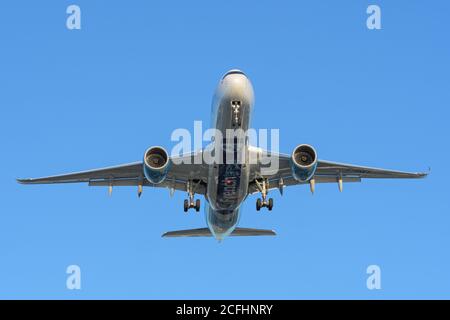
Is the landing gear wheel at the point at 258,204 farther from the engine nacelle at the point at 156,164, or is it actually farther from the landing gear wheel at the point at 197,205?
the engine nacelle at the point at 156,164

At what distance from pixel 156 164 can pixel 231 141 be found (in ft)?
12.5

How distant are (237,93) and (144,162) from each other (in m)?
5.27

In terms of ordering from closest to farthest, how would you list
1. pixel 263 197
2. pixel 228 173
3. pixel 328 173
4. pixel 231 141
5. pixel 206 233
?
pixel 231 141, pixel 228 173, pixel 263 197, pixel 328 173, pixel 206 233

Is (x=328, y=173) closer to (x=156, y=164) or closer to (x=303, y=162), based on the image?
(x=303, y=162)

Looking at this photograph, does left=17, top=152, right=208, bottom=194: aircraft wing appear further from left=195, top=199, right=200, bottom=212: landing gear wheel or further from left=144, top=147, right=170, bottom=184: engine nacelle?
left=144, top=147, right=170, bottom=184: engine nacelle

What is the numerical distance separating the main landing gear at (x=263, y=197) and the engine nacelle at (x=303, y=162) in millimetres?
2746

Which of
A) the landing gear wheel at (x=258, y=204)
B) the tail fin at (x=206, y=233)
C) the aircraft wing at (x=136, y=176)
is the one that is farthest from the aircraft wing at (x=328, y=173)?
the tail fin at (x=206, y=233)

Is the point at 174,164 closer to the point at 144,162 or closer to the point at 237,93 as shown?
the point at 144,162

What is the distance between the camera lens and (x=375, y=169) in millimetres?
37812

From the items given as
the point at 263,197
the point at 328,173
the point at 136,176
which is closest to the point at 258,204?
the point at 263,197

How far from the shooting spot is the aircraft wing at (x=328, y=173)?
3572 centimetres

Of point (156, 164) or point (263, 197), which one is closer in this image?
point (156, 164)

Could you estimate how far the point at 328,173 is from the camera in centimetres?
3806
